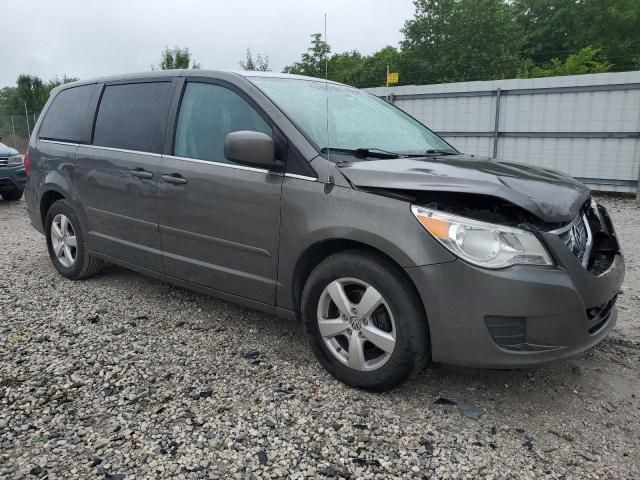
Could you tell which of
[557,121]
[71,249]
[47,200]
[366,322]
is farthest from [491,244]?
[557,121]

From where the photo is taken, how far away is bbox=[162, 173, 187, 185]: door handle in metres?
3.50

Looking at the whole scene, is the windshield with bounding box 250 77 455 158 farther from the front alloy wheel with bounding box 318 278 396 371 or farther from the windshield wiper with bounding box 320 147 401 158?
the front alloy wheel with bounding box 318 278 396 371

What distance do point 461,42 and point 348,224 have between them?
132 ft

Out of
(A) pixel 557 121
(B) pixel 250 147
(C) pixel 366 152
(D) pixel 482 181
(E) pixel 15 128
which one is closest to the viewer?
(D) pixel 482 181

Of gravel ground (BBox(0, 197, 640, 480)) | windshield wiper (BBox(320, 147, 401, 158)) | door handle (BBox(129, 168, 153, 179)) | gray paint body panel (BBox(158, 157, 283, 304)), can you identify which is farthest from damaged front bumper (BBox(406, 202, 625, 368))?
door handle (BBox(129, 168, 153, 179))

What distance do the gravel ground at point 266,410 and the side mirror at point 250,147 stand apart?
1212 millimetres

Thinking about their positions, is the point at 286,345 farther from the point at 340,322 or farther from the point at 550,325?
the point at 550,325

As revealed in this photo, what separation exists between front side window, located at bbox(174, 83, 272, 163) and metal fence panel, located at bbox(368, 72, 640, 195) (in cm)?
896

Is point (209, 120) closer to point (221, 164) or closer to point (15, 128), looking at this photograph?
point (221, 164)

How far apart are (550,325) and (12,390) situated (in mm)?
2758

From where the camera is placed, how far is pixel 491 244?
2.40 metres

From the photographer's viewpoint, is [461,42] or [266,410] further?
[461,42]

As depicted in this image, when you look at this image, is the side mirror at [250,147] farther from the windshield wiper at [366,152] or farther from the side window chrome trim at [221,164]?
the windshield wiper at [366,152]

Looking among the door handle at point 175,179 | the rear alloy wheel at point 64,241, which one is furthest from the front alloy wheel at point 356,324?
the rear alloy wheel at point 64,241
